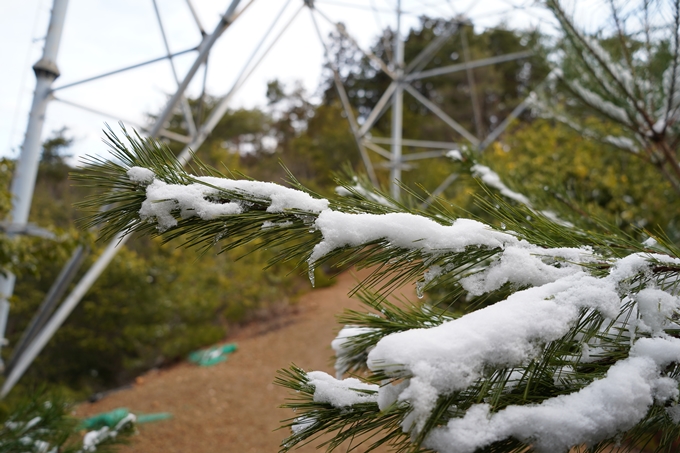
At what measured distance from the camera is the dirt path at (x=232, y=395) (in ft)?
12.3

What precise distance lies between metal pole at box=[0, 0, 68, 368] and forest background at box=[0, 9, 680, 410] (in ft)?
0.29

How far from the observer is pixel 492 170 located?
4.08 ft

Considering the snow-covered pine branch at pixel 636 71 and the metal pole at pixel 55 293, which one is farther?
the metal pole at pixel 55 293

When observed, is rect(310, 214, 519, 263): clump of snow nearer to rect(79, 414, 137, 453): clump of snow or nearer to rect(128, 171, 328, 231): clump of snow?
rect(128, 171, 328, 231): clump of snow

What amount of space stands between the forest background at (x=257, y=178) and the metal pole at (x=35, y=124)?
0.09m

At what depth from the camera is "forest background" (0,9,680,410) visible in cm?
220

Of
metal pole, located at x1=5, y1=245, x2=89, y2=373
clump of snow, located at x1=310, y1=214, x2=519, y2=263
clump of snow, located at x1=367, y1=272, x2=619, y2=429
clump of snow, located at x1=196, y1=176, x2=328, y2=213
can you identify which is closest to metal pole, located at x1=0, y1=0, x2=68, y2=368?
metal pole, located at x1=5, y1=245, x2=89, y2=373

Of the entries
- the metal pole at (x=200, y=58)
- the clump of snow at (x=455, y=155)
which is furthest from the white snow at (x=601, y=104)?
the metal pole at (x=200, y=58)

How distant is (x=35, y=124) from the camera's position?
2.37 m

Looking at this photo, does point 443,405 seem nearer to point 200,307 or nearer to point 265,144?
point 200,307

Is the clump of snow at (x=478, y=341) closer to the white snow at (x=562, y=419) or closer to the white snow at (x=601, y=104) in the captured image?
the white snow at (x=562, y=419)

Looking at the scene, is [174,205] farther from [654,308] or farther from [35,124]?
[35,124]

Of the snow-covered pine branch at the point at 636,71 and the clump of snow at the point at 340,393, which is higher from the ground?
the snow-covered pine branch at the point at 636,71

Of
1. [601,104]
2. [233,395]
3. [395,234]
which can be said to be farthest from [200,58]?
[233,395]
